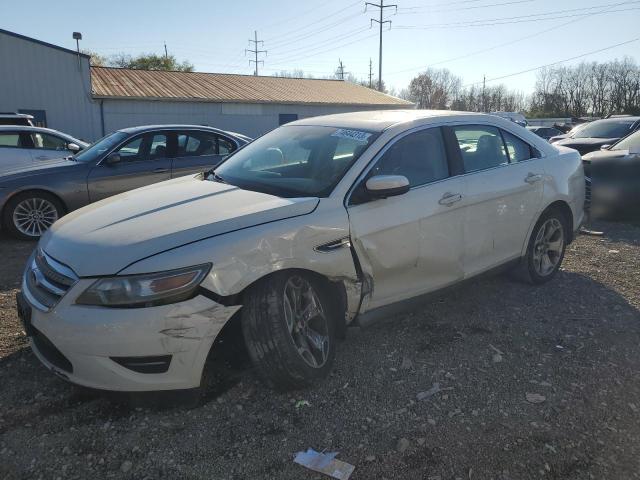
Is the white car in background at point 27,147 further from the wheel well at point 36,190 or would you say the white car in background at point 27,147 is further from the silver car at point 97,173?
the wheel well at point 36,190

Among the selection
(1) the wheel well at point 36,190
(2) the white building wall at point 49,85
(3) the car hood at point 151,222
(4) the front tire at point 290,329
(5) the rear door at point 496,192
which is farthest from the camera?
(2) the white building wall at point 49,85

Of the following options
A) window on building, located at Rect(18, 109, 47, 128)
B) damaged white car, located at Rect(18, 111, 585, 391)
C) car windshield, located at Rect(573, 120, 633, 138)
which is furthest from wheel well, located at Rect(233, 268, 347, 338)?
window on building, located at Rect(18, 109, 47, 128)

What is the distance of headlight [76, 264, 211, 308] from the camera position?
2.46 metres

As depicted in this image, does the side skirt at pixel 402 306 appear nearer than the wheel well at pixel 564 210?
Yes

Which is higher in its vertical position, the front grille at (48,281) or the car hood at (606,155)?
the car hood at (606,155)

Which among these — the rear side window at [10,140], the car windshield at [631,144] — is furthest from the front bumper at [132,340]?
the rear side window at [10,140]

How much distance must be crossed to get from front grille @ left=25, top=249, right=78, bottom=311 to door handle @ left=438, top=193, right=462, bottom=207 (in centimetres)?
238

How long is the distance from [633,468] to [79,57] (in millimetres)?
25558

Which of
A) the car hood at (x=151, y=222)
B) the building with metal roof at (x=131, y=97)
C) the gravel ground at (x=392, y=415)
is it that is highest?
the building with metal roof at (x=131, y=97)

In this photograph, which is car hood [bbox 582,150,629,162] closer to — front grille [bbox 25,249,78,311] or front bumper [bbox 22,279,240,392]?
front bumper [bbox 22,279,240,392]

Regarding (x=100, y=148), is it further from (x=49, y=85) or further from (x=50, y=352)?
(x=49, y=85)

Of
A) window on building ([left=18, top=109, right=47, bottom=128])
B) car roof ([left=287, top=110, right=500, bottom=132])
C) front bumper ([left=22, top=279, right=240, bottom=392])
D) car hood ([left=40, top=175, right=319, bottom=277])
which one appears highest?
window on building ([left=18, top=109, right=47, bottom=128])

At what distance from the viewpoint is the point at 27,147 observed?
29.7 ft

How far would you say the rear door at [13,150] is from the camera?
8.84 m
